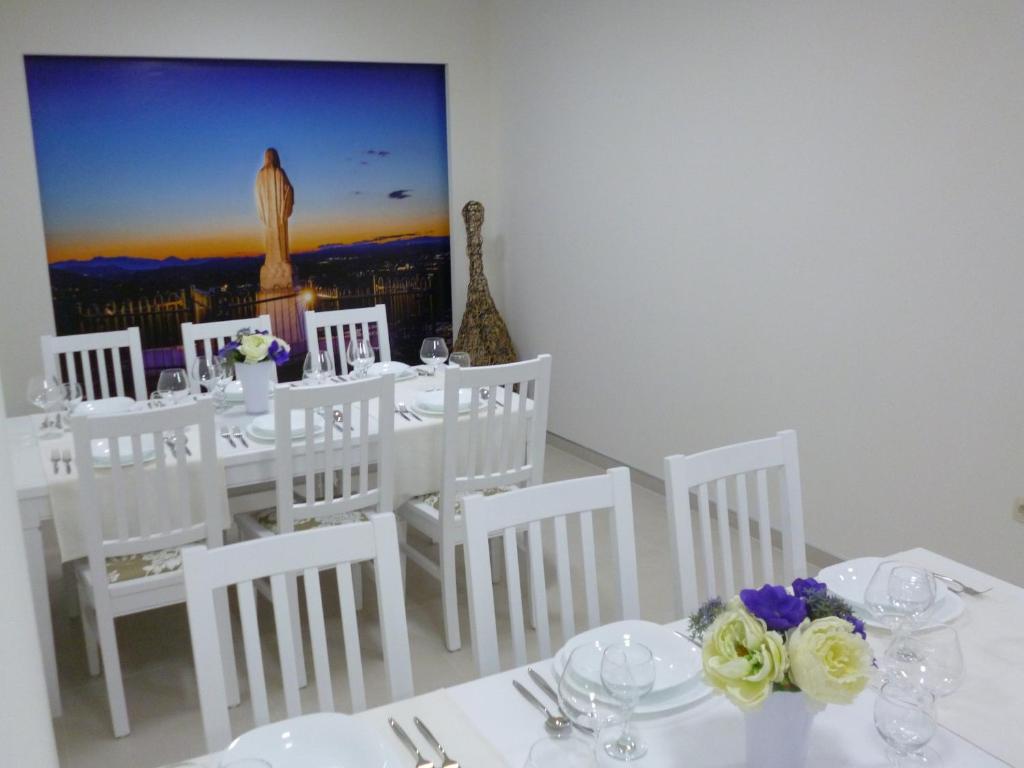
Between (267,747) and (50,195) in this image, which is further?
(50,195)

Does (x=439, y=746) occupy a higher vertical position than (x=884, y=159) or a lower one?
lower

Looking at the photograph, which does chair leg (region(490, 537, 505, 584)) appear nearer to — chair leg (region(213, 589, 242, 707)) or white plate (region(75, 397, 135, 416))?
chair leg (region(213, 589, 242, 707))

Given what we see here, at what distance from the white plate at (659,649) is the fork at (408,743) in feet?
0.86

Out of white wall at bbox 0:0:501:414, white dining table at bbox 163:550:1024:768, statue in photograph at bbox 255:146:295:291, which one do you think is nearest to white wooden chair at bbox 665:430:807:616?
white dining table at bbox 163:550:1024:768

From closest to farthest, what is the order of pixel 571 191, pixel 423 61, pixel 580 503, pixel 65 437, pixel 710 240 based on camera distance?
pixel 580 503 < pixel 65 437 < pixel 710 240 < pixel 571 191 < pixel 423 61

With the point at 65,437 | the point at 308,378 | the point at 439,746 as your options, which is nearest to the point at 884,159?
the point at 308,378

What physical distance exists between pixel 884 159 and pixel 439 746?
2.65m

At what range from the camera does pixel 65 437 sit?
9.48ft

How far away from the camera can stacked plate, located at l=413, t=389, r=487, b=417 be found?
3.13 meters

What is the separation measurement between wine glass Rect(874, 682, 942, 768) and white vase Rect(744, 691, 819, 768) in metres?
0.11

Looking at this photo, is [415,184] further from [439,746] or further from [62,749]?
[439,746]

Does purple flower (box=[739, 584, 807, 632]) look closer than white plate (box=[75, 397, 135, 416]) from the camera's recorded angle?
Yes

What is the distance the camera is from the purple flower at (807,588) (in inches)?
46.2

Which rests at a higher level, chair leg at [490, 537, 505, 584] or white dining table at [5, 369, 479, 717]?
white dining table at [5, 369, 479, 717]
